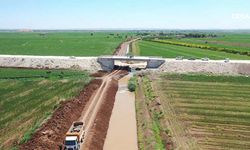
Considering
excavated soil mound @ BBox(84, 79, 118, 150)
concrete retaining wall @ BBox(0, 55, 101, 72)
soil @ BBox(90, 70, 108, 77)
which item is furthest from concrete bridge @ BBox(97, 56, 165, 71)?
excavated soil mound @ BBox(84, 79, 118, 150)

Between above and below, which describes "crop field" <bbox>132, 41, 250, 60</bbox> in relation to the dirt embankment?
below

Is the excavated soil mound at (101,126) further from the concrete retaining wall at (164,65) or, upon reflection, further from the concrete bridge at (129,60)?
the concrete bridge at (129,60)

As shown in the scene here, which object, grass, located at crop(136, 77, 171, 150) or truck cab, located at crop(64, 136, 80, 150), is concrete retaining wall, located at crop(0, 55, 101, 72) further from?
truck cab, located at crop(64, 136, 80, 150)

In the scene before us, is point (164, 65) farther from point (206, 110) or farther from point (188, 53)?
point (206, 110)

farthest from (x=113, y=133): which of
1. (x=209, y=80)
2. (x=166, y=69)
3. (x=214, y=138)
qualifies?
(x=166, y=69)

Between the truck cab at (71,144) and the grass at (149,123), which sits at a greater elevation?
the truck cab at (71,144)

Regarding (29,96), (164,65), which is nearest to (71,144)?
(29,96)

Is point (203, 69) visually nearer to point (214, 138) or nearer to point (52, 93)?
point (52, 93)

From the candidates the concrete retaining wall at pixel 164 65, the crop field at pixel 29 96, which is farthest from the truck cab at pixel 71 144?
the concrete retaining wall at pixel 164 65
